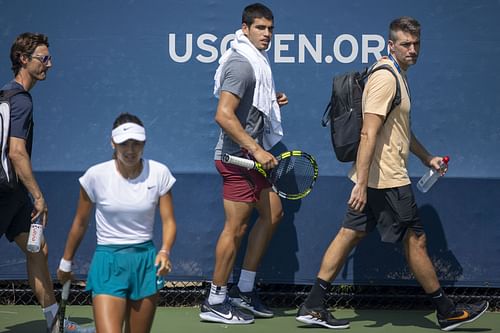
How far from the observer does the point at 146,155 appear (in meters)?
7.29

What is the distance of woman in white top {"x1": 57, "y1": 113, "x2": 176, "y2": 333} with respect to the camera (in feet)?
16.0

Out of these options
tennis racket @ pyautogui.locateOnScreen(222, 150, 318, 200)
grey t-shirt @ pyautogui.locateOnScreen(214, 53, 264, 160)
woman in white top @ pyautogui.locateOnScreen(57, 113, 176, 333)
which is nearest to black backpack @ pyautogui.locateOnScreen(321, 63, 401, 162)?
tennis racket @ pyautogui.locateOnScreen(222, 150, 318, 200)

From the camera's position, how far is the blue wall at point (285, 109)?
717cm

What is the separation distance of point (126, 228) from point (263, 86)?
197 centimetres

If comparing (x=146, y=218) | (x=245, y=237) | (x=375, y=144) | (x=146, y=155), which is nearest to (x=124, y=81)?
(x=146, y=155)

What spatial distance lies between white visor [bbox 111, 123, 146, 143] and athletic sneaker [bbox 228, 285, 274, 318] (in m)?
2.34

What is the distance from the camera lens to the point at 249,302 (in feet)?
22.8

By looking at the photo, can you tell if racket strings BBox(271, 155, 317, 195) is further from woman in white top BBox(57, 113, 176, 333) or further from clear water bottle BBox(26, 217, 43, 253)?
woman in white top BBox(57, 113, 176, 333)

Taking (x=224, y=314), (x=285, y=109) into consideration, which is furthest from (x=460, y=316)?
(x=285, y=109)

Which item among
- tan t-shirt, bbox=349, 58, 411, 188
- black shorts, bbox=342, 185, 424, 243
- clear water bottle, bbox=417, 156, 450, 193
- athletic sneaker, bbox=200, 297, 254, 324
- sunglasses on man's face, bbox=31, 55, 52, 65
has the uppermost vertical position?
sunglasses on man's face, bbox=31, 55, 52, 65

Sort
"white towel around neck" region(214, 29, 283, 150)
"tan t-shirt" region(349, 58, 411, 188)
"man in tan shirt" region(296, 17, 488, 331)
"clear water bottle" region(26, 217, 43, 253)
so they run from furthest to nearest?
"white towel around neck" region(214, 29, 283, 150), "tan t-shirt" region(349, 58, 411, 188), "man in tan shirt" region(296, 17, 488, 331), "clear water bottle" region(26, 217, 43, 253)

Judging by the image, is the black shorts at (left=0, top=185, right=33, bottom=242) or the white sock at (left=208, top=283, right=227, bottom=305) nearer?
the black shorts at (left=0, top=185, right=33, bottom=242)

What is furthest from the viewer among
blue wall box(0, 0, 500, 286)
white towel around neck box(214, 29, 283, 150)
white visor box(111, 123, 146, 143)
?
blue wall box(0, 0, 500, 286)

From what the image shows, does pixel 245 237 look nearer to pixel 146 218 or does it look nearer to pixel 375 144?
pixel 375 144
